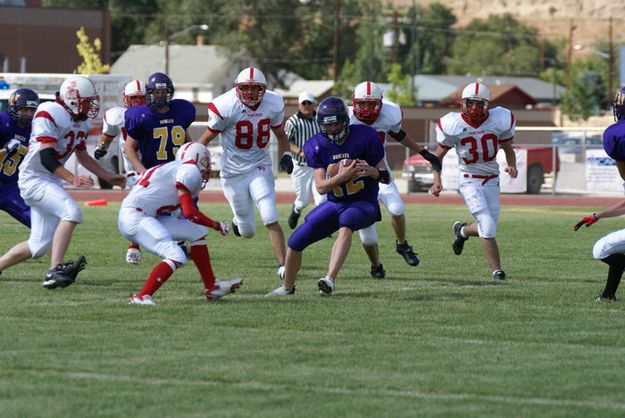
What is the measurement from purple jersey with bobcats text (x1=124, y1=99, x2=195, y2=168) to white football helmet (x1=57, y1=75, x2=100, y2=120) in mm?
1169

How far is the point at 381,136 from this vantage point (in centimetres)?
1268

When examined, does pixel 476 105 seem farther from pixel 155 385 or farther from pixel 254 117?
pixel 155 385

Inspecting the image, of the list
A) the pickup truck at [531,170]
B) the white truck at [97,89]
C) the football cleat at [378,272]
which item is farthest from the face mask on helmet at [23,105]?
the pickup truck at [531,170]

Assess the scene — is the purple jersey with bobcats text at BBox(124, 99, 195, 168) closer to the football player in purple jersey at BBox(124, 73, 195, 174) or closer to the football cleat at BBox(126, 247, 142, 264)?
the football player in purple jersey at BBox(124, 73, 195, 174)

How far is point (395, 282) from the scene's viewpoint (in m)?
11.9

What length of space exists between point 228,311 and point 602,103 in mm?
84365

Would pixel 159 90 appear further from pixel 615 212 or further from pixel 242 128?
pixel 615 212

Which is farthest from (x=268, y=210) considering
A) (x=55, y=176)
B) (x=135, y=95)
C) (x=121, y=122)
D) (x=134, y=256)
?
(x=135, y=95)

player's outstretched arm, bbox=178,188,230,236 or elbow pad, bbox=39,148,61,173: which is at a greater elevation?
elbow pad, bbox=39,148,61,173

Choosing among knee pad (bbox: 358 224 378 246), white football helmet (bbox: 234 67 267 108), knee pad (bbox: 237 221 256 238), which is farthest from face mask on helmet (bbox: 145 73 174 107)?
knee pad (bbox: 358 224 378 246)

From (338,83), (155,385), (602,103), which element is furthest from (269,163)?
(602,103)

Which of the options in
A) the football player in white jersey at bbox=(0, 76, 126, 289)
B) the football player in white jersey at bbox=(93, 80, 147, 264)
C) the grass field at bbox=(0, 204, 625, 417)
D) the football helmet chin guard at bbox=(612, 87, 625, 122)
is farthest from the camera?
the football player in white jersey at bbox=(93, 80, 147, 264)

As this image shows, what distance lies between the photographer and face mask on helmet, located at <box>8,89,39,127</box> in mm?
11602

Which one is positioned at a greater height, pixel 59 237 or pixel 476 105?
pixel 476 105
